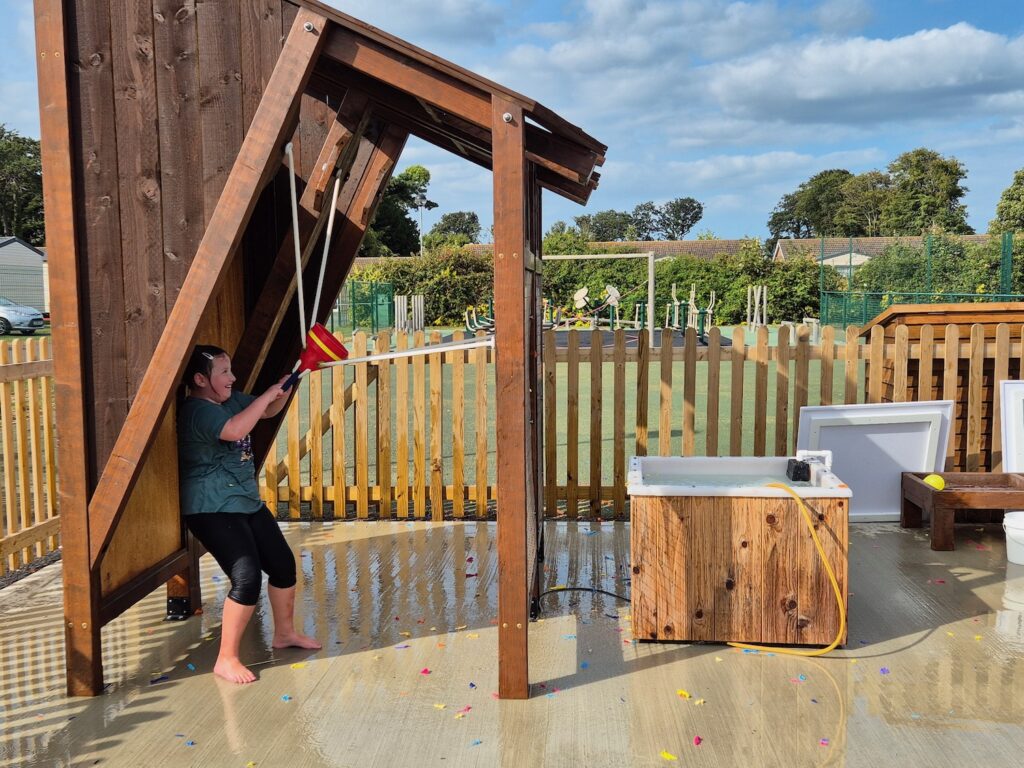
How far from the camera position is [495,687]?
375cm

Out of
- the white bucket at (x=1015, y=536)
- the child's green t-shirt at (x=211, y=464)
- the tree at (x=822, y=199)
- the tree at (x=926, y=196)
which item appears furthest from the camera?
the tree at (x=822, y=199)

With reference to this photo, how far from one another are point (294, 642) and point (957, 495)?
4360 mm

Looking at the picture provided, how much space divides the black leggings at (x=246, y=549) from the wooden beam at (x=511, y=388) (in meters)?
1.13

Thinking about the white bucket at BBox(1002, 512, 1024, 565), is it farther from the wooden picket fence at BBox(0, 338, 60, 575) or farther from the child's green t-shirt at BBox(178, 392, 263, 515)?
the wooden picket fence at BBox(0, 338, 60, 575)

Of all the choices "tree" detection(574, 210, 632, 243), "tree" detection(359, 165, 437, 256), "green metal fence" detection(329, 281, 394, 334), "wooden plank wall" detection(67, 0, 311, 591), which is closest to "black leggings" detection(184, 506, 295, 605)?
"wooden plank wall" detection(67, 0, 311, 591)

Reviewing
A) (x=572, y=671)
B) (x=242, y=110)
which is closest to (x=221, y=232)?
(x=242, y=110)

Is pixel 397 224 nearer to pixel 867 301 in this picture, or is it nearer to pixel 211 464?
pixel 867 301

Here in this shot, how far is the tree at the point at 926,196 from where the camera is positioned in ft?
191

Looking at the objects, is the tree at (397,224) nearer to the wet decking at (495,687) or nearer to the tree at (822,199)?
the tree at (822,199)

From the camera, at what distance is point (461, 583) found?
5172mm

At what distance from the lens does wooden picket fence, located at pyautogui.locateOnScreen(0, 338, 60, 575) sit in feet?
17.4

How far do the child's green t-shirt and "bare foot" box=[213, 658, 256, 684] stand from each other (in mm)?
678

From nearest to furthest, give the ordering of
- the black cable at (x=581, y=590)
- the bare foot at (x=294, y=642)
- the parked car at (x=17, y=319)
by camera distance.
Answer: the bare foot at (x=294, y=642) → the black cable at (x=581, y=590) → the parked car at (x=17, y=319)

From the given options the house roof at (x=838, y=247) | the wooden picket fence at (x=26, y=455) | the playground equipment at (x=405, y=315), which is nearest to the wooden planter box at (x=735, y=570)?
the wooden picket fence at (x=26, y=455)
